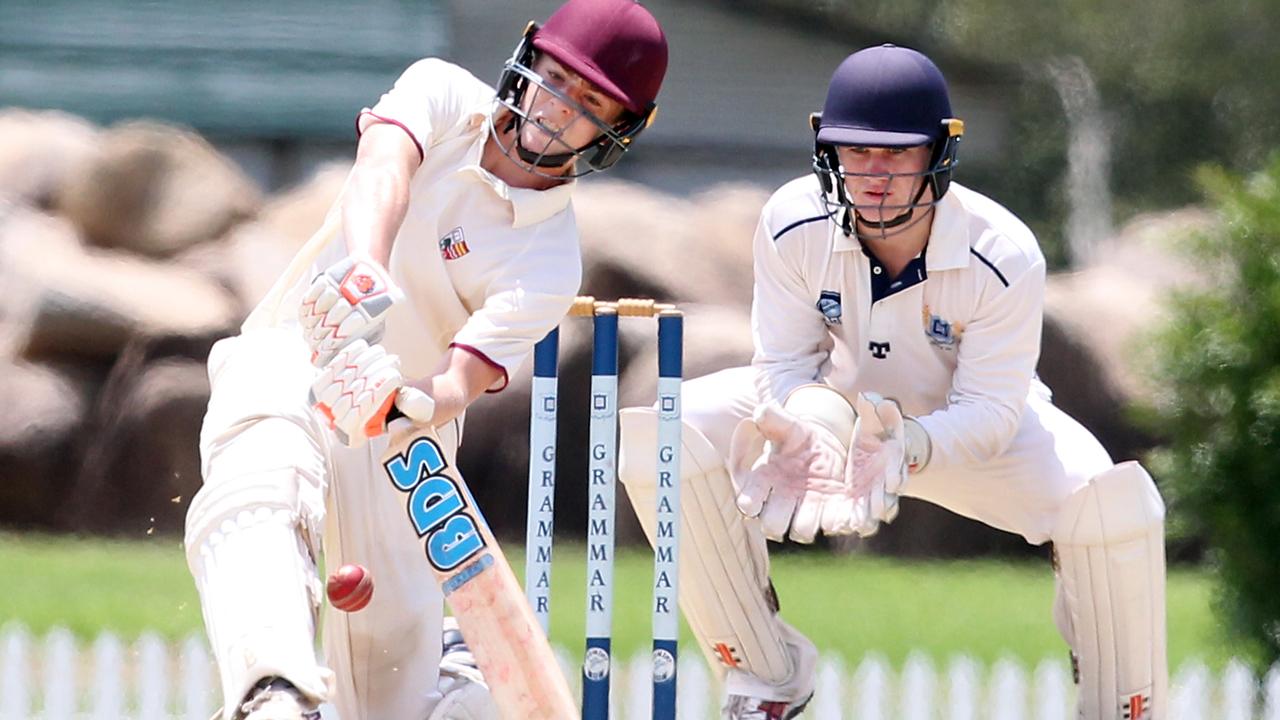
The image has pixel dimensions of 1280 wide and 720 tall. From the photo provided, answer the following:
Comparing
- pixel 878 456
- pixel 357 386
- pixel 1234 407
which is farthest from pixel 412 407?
pixel 1234 407

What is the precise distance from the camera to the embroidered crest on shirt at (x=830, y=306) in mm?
3645

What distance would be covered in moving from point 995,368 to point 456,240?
3.32 feet

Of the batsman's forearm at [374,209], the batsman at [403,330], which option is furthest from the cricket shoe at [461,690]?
the batsman's forearm at [374,209]

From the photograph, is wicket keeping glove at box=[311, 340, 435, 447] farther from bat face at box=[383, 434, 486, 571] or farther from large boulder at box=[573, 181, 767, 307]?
large boulder at box=[573, 181, 767, 307]

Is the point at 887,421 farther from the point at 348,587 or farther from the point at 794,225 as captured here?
the point at 348,587

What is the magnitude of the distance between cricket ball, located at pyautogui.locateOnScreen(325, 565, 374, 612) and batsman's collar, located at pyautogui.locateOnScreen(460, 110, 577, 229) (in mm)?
627

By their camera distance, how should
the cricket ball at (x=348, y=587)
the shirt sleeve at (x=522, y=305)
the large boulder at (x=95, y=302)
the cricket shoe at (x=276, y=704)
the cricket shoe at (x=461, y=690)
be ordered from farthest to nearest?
1. the large boulder at (x=95, y=302)
2. the cricket shoe at (x=461, y=690)
3. the shirt sleeve at (x=522, y=305)
4. the cricket ball at (x=348, y=587)
5. the cricket shoe at (x=276, y=704)

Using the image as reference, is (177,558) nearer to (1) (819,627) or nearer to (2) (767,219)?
(1) (819,627)

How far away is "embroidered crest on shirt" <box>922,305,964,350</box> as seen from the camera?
11.8ft

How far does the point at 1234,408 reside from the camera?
15.9 ft

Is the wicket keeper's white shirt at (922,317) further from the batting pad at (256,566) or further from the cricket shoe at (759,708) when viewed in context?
the batting pad at (256,566)

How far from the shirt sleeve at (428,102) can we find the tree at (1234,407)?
2.33 metres

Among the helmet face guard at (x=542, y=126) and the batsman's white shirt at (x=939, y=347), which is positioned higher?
the helmet face guard at (x=542, y=126)

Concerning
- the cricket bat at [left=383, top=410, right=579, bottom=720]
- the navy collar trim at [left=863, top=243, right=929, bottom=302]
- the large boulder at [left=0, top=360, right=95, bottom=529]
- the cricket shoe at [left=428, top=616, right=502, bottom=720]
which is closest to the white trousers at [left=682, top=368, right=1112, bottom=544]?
the navy collar trim at [left=863, top=243, right=929, bottom=302]
